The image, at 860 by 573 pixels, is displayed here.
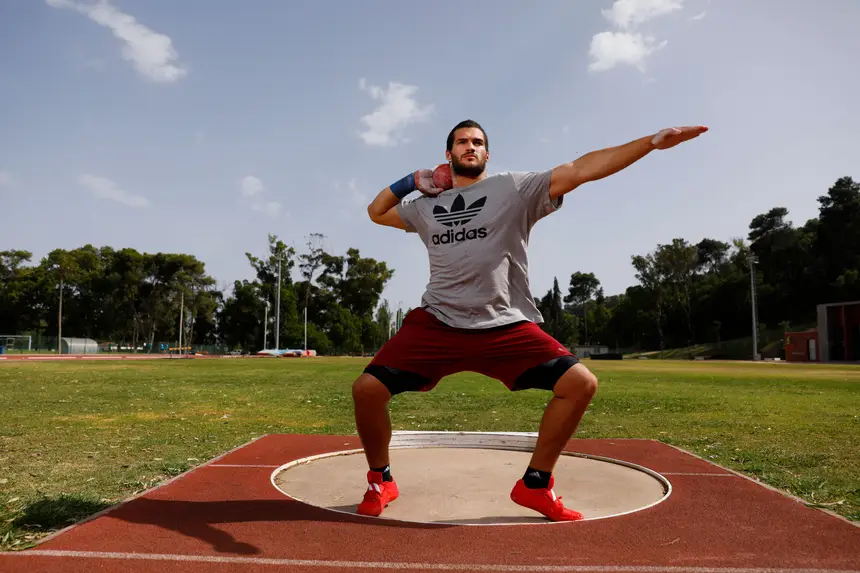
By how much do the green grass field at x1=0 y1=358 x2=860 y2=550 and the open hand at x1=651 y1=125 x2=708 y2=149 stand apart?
248 centimetres

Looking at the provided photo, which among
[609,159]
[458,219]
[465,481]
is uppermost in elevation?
[609,159]

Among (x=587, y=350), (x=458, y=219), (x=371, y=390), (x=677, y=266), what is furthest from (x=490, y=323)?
(x=677, y=266)

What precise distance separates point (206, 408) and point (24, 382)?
8.90 m

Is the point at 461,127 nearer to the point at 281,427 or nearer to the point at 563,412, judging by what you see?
the point at 563,412

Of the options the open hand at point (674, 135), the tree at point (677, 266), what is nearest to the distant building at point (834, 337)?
the tree at point (677, 266)

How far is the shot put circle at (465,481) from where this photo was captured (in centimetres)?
386

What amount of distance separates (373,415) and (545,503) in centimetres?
114

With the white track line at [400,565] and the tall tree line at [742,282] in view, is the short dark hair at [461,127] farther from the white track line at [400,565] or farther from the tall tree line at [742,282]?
the tall tree line at [742,282]

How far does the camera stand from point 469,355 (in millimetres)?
3822

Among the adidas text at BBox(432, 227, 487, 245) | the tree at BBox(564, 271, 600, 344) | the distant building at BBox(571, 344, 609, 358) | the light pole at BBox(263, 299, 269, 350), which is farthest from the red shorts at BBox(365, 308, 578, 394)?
the tree at BBox(564, 271, 600, 344)

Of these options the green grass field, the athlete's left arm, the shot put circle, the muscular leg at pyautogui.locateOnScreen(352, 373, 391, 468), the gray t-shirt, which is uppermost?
the athlete's left arm

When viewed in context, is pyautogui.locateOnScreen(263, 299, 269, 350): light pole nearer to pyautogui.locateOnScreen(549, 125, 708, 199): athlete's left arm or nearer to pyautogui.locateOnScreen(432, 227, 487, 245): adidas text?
pyautogui.locateOnScreen(432, 227, 487, 245): adidas text

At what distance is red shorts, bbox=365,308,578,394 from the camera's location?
12.3ft

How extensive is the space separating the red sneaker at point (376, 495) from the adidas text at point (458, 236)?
5.00 feet
